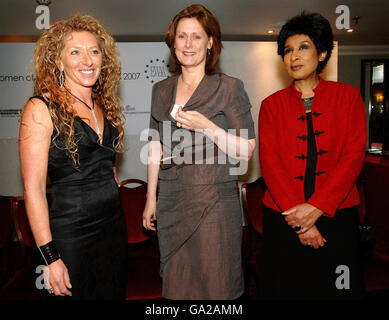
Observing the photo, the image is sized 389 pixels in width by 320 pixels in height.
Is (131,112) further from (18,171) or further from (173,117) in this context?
(173,117)

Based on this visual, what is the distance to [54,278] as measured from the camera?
139 cm

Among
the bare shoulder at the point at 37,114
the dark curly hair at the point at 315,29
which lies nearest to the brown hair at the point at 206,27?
the dark curly hair at the point at 315,29

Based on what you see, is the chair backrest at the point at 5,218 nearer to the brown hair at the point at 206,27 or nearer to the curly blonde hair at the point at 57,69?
the curly blonde hair at the point at 57,69

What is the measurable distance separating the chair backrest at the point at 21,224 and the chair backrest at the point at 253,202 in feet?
5.43

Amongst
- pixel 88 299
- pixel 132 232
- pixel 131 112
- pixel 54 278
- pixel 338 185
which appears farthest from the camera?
pixel 131 112

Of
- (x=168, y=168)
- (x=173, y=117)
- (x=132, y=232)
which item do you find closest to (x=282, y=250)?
(x=168, y=168)

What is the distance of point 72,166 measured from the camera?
58.4 inches

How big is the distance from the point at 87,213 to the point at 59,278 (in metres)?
0.29

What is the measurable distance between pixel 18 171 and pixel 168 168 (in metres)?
3.43

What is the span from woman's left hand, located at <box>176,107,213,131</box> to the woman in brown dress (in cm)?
6

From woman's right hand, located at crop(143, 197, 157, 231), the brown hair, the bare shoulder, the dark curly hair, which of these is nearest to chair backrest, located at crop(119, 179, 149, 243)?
woman's right hand, located at crop(143, 197, 157, 231)

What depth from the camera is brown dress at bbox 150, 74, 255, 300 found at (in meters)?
1.65

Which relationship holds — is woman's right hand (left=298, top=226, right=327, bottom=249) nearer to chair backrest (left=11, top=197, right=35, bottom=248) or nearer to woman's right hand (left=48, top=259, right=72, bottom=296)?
woman's right hand (left=48, top=259, right=72, bottom=296)

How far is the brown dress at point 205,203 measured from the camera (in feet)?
5.41
